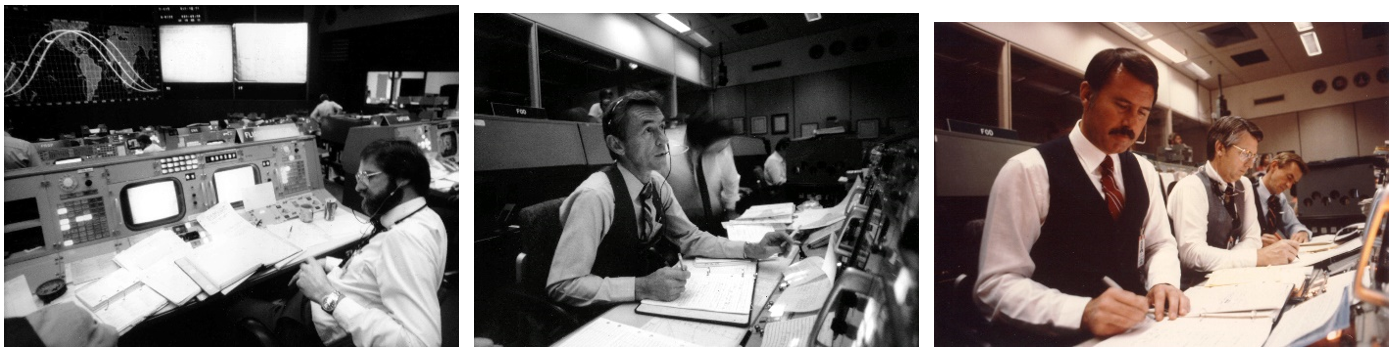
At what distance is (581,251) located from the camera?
83.5 inches

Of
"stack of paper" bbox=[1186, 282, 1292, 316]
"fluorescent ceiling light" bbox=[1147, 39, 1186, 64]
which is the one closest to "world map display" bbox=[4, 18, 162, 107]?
"fluorescent ceiling light" bbox=[1147, 39, 1186, 64]

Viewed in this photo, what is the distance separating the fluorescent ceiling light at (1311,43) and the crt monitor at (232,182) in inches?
162

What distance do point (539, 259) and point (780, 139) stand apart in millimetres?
982

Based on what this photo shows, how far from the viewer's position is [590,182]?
2.12 meters

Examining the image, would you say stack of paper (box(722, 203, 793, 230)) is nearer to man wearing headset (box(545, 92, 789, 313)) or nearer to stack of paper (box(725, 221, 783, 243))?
stack of paper (box(725, 221, 783, 243))

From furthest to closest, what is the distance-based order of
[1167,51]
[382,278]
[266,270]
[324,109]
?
[1167,51], [324,109], [266,270], [382,278]

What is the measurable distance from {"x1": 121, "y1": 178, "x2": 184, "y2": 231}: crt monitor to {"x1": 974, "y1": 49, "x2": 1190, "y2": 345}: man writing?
2922mm

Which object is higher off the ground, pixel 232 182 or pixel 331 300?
pixel 232 182

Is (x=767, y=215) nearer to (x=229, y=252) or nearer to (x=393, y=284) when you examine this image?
(x=393, y=284)

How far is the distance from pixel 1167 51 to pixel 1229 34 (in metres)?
0.31

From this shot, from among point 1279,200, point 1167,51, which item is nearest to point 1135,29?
point 1167,51

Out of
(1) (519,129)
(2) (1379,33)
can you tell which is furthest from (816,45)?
(2) (1379,33)

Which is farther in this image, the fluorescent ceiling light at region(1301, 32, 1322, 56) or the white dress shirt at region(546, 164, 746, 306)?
the fluorescent ceiling light at region(1301, 32, 1322, 56)

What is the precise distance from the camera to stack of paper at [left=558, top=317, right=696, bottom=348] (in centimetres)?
211
